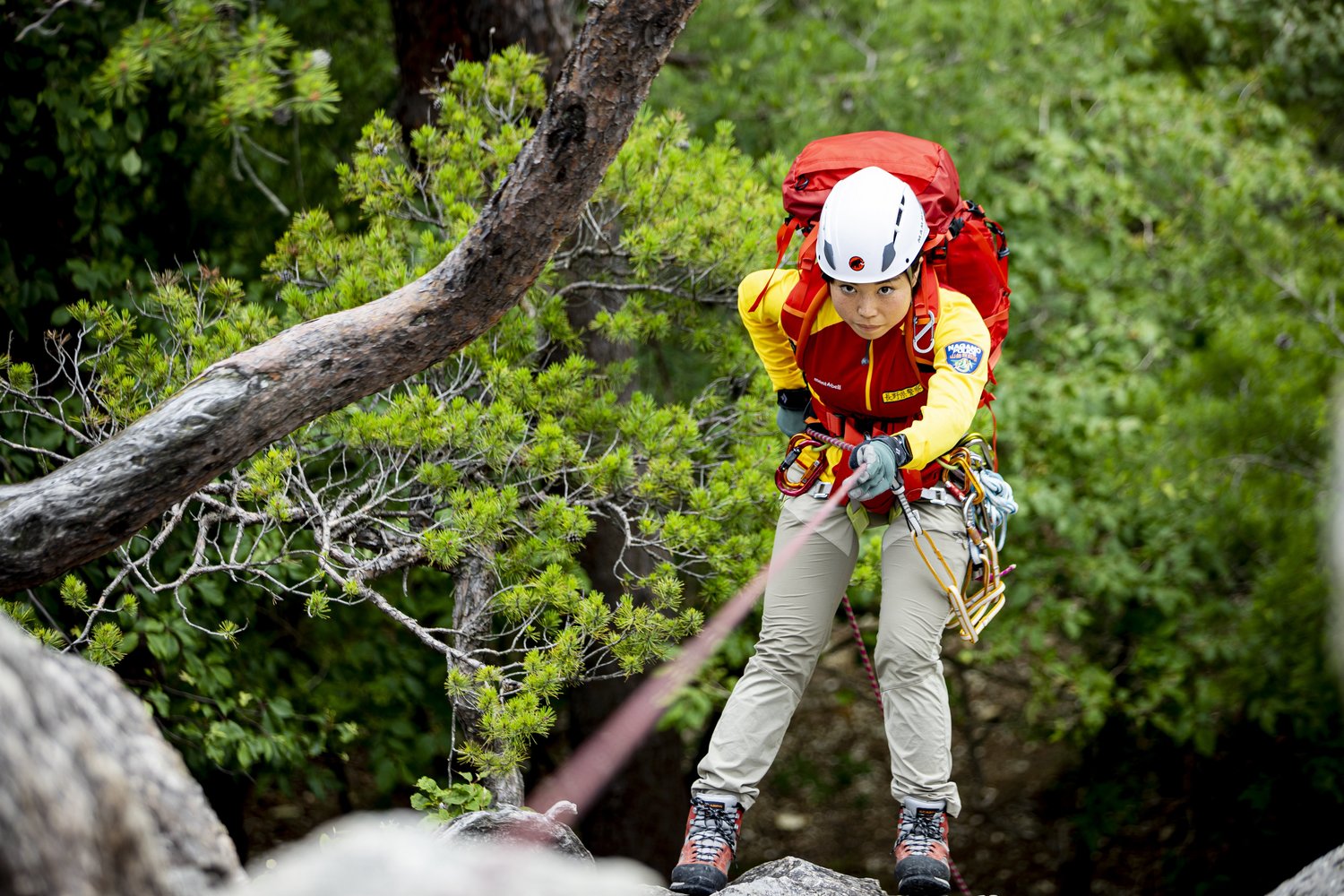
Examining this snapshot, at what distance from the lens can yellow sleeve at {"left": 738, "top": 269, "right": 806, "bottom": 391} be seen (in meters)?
3.65

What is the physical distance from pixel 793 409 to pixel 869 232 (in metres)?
0.84

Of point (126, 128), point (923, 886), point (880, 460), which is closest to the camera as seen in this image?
point (880, 460)

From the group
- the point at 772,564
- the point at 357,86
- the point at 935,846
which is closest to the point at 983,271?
the point at 772,564

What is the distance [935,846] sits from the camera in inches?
134

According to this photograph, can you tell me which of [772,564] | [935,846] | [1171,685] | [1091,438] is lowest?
[1171,685]

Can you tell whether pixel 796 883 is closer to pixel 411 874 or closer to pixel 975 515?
pixel 975 515

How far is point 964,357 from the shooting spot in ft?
10.6

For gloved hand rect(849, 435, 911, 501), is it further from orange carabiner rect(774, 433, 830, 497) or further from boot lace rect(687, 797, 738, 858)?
boot lace rect(687, 797, 738, 858)

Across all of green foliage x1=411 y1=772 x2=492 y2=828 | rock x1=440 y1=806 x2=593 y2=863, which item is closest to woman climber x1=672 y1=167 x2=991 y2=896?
rock x1=440 y1=806 x2=593 y2=863

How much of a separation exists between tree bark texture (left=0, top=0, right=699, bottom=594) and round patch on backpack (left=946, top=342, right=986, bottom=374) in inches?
43.3

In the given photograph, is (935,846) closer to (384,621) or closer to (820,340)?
(820,340)

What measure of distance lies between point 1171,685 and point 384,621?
415 centimetres

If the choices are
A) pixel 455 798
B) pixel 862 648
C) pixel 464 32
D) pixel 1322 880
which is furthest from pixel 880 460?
pixel 464 32

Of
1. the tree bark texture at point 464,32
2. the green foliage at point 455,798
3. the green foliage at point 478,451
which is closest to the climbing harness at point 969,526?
the green foliage at point 478,451
